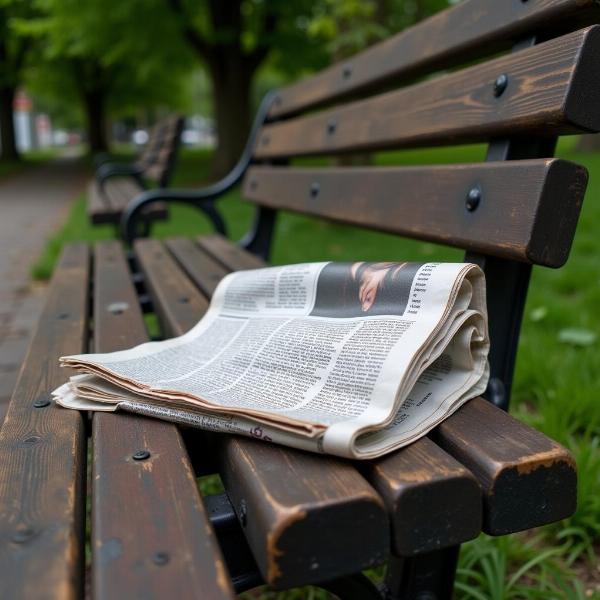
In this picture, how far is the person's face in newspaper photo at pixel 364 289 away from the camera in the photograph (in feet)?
3.73

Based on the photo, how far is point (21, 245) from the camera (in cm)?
682

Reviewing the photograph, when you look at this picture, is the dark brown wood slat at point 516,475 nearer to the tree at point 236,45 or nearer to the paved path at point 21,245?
the paved path at point 21,245

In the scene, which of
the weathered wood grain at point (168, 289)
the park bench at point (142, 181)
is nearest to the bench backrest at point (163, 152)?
the park bench at point (142, 181)

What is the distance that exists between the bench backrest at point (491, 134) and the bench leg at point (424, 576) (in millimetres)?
324

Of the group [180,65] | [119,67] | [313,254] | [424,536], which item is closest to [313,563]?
[424,536]

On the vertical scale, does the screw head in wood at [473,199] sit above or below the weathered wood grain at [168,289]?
above

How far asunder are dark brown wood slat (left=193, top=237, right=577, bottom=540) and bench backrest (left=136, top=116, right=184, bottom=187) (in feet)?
14.5

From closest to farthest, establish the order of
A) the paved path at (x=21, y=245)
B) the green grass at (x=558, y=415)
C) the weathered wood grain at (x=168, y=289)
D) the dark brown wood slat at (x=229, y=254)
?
the green grass at (x=558, y=415) → the weathered wood grain at (x=168, y=289) → the dark brown wood slat at (x=229, y=254) → the paved path at (x=21, y=245)

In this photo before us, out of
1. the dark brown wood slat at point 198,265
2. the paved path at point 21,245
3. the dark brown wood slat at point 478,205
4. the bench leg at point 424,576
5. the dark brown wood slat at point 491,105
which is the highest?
the dark brown wood slat at point 491,105

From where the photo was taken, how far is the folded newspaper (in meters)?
0.92

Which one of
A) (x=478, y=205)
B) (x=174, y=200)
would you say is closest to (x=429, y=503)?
(x=478, y=205)

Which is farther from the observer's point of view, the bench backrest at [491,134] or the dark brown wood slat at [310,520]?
the bench backrest at [491,134]

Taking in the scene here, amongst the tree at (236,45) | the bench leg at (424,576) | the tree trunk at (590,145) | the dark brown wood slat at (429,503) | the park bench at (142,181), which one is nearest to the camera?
the dark brown wood slat at (429,503)

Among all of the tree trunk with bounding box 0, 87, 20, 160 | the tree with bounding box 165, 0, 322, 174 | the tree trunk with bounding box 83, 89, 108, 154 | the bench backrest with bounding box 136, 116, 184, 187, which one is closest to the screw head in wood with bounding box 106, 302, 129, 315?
the bench backrest with bounding box 136, 116, 184, 187
